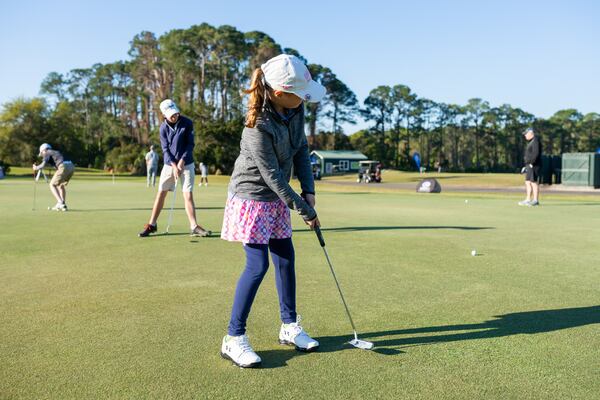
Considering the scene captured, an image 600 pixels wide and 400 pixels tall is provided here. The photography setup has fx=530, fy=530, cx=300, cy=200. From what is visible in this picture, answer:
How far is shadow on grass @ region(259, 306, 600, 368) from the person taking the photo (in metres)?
3.84

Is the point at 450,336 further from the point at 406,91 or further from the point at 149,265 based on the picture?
the point at 406,91

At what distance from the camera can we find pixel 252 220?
151 inches

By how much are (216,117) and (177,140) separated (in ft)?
226

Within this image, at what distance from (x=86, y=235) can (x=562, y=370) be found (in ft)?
27.5

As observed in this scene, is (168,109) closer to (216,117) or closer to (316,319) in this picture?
(316,319)

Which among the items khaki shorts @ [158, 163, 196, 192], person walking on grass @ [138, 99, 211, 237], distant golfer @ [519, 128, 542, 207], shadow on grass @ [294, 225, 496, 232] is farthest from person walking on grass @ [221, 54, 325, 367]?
distant golfer @ [519, 128, 542, 207]

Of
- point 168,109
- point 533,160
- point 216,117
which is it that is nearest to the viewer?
point 168,109

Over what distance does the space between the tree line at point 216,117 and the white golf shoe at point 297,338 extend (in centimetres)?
6337

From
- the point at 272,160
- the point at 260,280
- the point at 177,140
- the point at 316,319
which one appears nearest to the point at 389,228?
the point at 177,140

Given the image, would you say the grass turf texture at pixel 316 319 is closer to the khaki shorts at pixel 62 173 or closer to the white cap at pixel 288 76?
the white cap at pixel 288 76

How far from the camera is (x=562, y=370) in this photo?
3.44 meters

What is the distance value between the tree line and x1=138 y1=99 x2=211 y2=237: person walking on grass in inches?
2255

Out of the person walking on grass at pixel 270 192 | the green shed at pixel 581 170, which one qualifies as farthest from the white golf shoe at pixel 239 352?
the green shed at pixel 581 170

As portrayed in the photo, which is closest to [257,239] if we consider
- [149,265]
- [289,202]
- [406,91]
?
[289,202]
